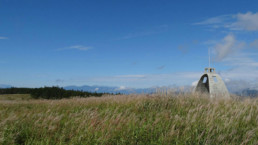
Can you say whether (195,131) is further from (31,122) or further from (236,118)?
(31,122)

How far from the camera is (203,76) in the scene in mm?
16688

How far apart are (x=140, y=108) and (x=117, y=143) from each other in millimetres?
3073

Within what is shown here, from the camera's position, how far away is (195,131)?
3.92 metres

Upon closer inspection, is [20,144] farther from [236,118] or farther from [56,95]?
[56,95]

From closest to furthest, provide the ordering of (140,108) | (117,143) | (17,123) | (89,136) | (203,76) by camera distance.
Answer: (117,143) < (89,136) < (17,123) < (140,108) < (203,76)

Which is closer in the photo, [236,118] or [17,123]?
[17,123]

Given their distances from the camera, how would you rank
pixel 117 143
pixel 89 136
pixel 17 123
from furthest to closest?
pixel 17 123, pixel 89 136, pixel 117 143

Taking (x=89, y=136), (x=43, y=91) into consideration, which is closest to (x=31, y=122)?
(x=89, y=136)

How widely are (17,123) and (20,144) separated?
29.7 inches

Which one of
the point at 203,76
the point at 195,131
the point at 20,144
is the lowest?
the point at 20,144

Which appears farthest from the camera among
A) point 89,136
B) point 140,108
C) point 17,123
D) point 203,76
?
point 203,76

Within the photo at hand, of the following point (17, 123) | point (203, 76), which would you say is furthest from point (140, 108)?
point (203, 76)

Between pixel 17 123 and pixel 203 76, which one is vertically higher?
pixel 203 76

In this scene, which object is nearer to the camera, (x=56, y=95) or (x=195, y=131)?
(x=195, y=131)
